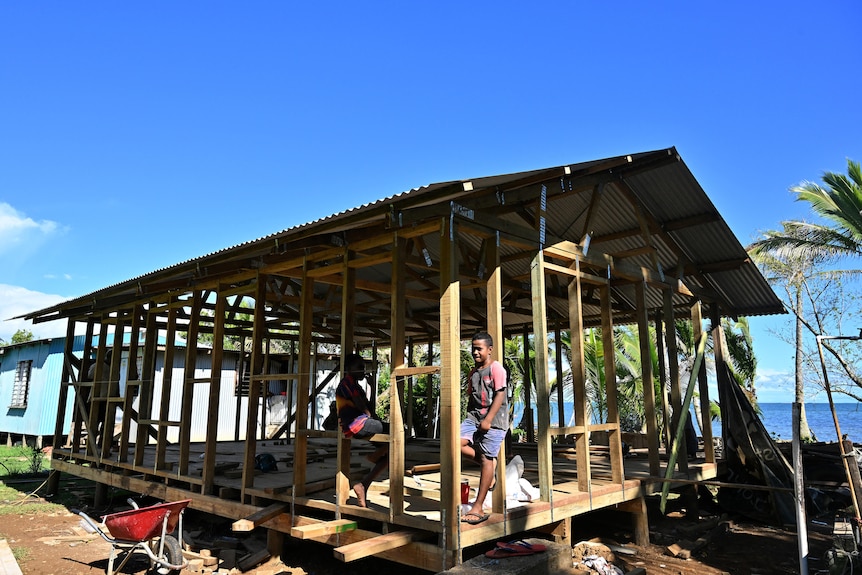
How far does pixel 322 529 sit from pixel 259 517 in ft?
3.56

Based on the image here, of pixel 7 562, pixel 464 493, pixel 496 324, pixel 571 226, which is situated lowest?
pixel 7 562

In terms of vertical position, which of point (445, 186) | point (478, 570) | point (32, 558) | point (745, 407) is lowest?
point (32, 558)

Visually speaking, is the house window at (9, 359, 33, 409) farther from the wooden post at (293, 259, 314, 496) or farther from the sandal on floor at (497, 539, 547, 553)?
the sandal on floor at (497, 539, 547, 553)

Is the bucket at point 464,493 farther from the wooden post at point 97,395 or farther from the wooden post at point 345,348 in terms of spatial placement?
the wooden post at point 97,395

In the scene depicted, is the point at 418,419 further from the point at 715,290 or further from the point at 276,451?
the point at 715,290

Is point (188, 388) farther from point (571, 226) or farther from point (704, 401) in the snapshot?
point (704, 401)

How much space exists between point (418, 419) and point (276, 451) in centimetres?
817

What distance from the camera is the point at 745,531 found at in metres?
7.67

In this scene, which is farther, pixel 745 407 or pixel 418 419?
pixel 418 419

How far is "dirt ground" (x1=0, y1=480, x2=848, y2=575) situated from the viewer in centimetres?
600

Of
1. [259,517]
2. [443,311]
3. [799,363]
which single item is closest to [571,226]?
[443,311]

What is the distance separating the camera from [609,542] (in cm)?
688

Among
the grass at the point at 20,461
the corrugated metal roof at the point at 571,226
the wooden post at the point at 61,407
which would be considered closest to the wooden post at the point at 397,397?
the corrugated metal roof at the point at 571,226

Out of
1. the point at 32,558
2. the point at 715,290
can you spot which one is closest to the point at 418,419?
the point at 715,290
